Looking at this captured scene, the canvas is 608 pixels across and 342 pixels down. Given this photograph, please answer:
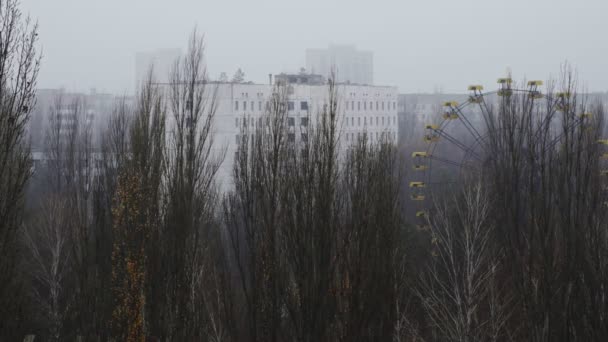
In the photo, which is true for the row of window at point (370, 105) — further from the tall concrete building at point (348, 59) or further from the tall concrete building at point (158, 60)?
the tall concrete building at point (348, 59)

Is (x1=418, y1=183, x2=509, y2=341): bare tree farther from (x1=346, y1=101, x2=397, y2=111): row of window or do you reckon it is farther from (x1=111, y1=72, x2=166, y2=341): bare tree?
(x1=346, y1=101, x2=397, y2=111): row of window

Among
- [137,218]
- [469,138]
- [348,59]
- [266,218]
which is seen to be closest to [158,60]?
[348,59]

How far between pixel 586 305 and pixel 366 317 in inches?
88.7

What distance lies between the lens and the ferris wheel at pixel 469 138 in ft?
30.4

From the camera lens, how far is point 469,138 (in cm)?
5003

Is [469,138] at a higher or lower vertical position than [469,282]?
higher

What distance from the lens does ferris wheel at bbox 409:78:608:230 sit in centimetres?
925

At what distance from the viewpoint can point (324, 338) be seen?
714 cm

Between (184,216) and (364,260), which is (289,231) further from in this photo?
(184,216)

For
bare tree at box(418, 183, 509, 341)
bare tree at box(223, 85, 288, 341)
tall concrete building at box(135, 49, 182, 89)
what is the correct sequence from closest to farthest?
bare tree at box(223, 85, 288, 341) → bare tree at box(418, 183, 509, 341) → tall concrete building at box(135, 49, 182, 89)

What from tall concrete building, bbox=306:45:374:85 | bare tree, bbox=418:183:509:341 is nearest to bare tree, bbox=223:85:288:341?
bare tree, bbox=418:183:509:341

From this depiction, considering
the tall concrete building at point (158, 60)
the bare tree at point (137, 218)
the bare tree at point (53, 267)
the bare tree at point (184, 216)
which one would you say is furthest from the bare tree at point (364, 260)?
the tall concrete building at point (158, 60)

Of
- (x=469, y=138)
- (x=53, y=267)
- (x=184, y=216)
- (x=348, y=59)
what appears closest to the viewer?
(x=184, y=216)

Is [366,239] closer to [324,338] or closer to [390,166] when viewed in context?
[324,338]
